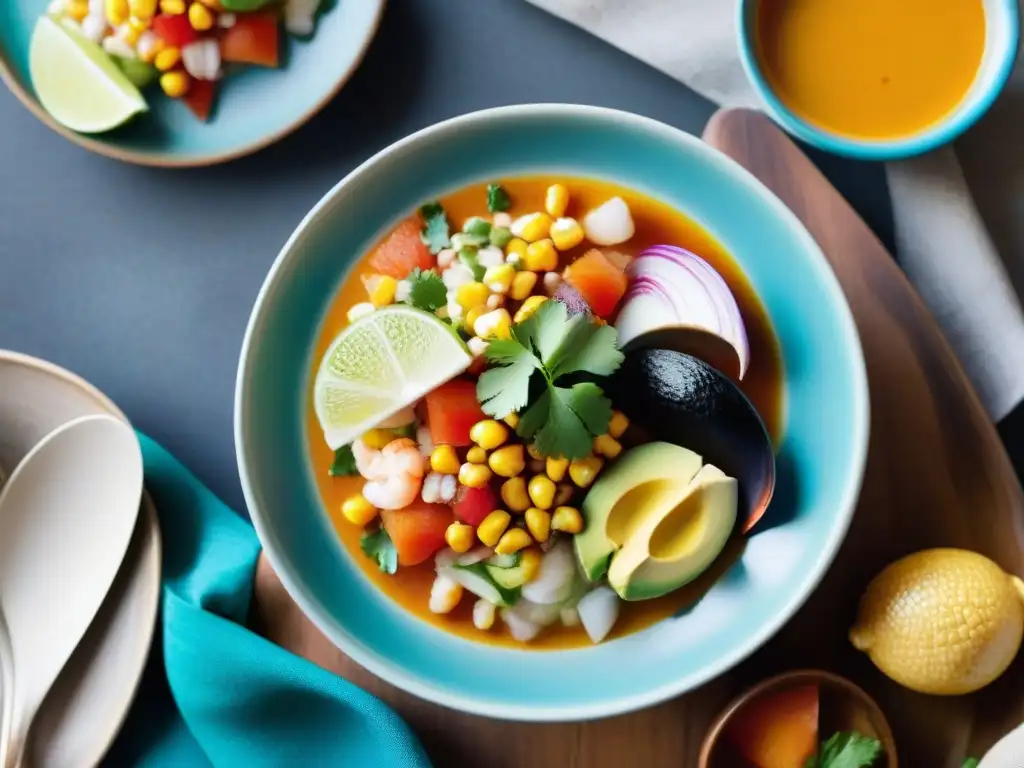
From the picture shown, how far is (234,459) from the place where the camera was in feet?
7.02

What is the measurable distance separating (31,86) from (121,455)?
859mm

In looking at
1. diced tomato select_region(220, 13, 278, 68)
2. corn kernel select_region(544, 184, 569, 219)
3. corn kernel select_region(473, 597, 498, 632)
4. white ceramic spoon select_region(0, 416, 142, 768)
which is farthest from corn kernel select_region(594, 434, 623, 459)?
diced tomato select_region(220, 13, 278, 68)

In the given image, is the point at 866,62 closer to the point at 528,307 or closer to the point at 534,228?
the point at 534,228

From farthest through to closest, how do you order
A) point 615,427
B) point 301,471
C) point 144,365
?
point 144,365, point 301,471, point 615,427

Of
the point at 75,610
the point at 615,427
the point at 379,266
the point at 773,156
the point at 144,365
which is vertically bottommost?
the point at 75,610

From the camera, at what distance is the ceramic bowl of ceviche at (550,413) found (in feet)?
5.31

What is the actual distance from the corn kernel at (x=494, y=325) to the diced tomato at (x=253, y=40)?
0.84 meters

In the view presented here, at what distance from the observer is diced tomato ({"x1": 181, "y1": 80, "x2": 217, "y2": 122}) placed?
6.80 feet

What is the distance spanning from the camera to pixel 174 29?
204 centimetres

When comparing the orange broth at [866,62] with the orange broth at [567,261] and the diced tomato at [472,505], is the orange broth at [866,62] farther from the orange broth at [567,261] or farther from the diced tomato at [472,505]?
the diced tomato at [472,505]

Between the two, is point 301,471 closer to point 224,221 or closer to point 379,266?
point 379,266

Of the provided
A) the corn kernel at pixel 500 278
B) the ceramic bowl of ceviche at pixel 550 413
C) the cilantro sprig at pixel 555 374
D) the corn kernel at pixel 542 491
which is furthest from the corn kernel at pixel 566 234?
the corn kernel at pixel 542 491

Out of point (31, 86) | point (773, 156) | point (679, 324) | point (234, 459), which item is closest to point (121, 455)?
point (234, 459)

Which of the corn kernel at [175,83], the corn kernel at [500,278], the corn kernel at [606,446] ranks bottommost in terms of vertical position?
the corn kernel at [606,446]
